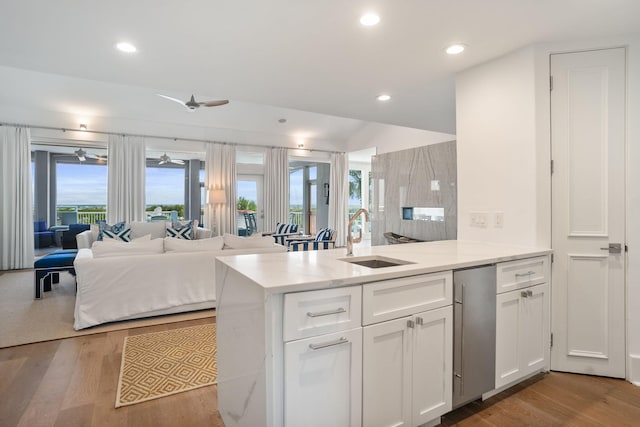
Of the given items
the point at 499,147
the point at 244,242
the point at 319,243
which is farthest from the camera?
the point at 319,243

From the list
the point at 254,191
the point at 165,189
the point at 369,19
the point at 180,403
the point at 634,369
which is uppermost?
the point at 369,19

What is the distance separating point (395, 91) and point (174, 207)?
8.84 m

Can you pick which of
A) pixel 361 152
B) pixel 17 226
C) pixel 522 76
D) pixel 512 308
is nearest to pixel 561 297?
pixel 512 308

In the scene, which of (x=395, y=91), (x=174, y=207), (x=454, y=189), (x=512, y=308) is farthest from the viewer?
(x=174, y=207)

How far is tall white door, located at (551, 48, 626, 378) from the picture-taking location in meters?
2.30

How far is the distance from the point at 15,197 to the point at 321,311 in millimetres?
7255

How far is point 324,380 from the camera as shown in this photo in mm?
1392

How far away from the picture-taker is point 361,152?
9.03 m

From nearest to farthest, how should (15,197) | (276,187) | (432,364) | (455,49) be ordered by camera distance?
1. (432,364)
2. (455,49)
3. (15,197)
4. (276,187)

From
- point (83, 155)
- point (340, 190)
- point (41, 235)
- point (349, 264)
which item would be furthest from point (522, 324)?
point (41, 235)

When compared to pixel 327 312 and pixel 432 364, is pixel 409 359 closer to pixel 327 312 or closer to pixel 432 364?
Answer: pixel 432 364

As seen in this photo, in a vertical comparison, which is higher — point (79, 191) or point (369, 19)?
point (369, 19)

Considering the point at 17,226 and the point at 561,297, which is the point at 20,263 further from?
the point at 561,297

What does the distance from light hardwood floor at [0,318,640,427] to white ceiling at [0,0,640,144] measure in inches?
94.5
